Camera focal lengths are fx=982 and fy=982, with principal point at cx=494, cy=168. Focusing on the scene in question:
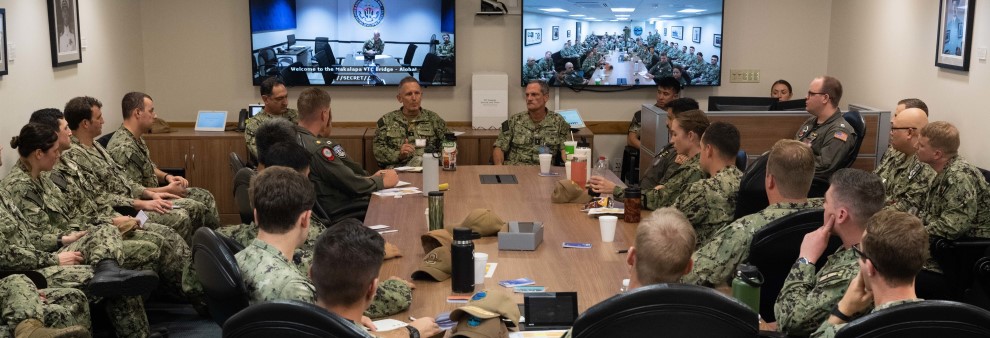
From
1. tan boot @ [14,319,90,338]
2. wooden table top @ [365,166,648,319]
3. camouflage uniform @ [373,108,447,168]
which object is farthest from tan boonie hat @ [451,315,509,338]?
camouflage uniform @ [373,108,447,168]

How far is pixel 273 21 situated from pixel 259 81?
0.52 meters

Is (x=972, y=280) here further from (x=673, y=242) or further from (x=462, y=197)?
A: (x=673, y=242)

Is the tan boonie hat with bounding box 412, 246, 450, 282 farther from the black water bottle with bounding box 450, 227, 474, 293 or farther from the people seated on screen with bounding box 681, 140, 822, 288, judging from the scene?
the people seated on screen with bounding box 681, 140, 822, 288

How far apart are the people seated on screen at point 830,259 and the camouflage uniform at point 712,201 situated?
1077mm

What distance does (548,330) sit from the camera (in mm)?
2801

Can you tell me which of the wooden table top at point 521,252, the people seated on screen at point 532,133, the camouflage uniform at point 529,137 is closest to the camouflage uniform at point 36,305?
the wooden table top at point 521,252

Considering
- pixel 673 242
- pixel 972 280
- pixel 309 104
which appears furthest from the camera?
pixel 309 104

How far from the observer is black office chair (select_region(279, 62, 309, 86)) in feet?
27.3

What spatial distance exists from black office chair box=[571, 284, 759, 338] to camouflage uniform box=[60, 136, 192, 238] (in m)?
4.08

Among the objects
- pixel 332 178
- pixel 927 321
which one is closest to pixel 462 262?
pixel 927 321

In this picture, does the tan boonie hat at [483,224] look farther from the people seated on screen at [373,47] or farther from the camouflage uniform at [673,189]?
the people seated on screen at [373,47]

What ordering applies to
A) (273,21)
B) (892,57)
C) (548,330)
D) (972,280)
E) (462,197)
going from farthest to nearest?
1. (273,21)
2. (892,57)
3. (462,197)
4. (972,280)
5. (548,330)

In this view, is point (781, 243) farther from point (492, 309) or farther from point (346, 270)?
point (346, 270)

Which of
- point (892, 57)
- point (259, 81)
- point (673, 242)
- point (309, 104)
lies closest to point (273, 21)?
point (259, 81)
